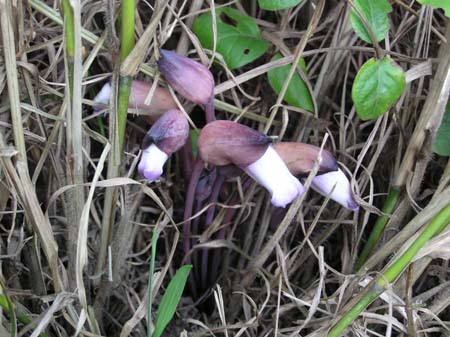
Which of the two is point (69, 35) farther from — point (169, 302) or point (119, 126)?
point (169, 302)

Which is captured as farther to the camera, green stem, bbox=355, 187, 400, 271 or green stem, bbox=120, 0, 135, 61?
green stem, bbox=355, 187, 400, 271

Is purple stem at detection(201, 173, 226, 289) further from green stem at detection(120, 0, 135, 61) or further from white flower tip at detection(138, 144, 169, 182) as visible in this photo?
green stem at detection(120, 0, 135, 61)

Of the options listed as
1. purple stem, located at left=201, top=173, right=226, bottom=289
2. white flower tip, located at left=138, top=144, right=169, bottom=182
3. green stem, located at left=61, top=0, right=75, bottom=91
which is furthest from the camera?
purple stem, located at left=201, top=173, right=226, bottom=289

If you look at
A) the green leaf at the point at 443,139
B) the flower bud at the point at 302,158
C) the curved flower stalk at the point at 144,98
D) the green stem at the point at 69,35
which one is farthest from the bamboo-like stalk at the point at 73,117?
the green leaf at the point at 443,139

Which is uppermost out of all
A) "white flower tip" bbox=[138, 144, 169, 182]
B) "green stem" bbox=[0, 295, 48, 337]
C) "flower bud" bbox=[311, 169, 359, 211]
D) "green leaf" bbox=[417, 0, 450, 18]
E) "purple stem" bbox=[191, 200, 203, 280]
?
"green leaf" bbox=[417, 0, 450, 18]

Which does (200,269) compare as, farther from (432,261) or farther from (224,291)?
(432,261)

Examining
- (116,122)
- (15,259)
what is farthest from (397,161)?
(15,259)

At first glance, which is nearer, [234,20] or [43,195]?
[43,195]

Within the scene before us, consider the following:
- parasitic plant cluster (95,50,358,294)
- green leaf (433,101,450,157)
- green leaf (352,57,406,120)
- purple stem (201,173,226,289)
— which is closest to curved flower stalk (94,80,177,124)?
parasitic plant cluster (95,50,358,294)
